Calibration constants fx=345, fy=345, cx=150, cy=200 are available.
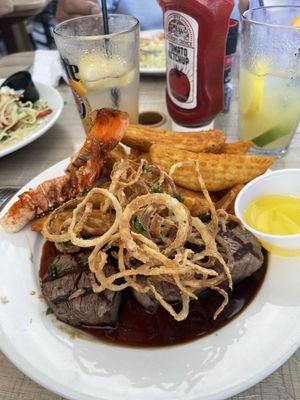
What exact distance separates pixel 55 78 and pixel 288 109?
2.20m

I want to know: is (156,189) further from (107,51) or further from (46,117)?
(46,117)

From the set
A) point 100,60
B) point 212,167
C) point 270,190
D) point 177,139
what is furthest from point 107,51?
point 270,190

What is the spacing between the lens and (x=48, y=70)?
132 inches

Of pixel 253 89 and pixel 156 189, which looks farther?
pixel 253 89

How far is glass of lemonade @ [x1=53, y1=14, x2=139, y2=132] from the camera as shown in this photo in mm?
2041

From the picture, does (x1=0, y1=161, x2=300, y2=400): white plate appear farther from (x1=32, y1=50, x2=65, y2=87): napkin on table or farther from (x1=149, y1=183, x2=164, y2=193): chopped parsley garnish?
(x1=32, y1=50, x2=65, y2=87): napkin on table

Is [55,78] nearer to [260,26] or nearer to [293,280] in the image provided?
[260,26]

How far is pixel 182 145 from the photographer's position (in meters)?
1.80

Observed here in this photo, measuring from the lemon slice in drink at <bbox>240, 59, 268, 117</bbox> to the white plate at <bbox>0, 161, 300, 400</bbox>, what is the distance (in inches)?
44.2

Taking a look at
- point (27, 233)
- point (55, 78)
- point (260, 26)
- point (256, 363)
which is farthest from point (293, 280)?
point (55, 78)

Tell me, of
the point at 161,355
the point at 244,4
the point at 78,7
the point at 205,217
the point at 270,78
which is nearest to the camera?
the point at 161,355

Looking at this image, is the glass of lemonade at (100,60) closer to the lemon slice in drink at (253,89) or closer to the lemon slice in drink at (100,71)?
the lemon slice in drink at (100,71)

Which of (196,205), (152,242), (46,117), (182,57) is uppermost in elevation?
(182,57)

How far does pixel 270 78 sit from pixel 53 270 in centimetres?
159
